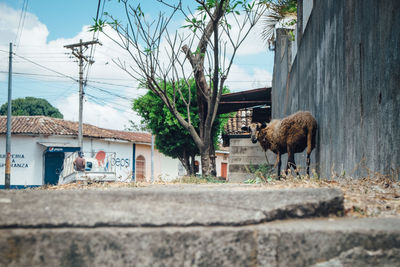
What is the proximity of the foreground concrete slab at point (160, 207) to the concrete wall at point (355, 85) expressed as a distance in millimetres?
1714

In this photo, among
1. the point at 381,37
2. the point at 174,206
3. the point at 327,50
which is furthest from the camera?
the point at 327,50

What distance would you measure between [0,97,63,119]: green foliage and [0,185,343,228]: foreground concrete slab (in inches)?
2033

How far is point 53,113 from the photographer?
51219 mm

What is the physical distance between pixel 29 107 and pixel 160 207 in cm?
5249

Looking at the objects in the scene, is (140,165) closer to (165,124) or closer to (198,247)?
(165,124)

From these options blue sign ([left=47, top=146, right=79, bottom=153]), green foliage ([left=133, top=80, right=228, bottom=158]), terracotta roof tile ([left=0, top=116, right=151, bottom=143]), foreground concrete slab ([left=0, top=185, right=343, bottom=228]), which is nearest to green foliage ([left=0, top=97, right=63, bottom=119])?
terracotta roof tile ([left=0, top=116, right=151, bottom=143])

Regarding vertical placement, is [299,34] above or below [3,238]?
above

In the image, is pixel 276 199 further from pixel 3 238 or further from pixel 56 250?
pixel 3 238

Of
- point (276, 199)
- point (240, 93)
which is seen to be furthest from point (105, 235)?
point (240, 93)

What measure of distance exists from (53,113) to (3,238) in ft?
174

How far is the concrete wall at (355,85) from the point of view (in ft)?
10.8

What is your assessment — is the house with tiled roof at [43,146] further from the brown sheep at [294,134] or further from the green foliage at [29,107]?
the brown sheep at [294,134]

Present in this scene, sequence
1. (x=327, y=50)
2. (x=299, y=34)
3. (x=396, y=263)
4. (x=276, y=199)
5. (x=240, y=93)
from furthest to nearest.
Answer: (x=240, y=93), (x=299, y=34), (x=327, y=50), (x=276, y=199), (x=396, y=263)

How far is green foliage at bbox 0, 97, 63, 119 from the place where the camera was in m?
48.7
